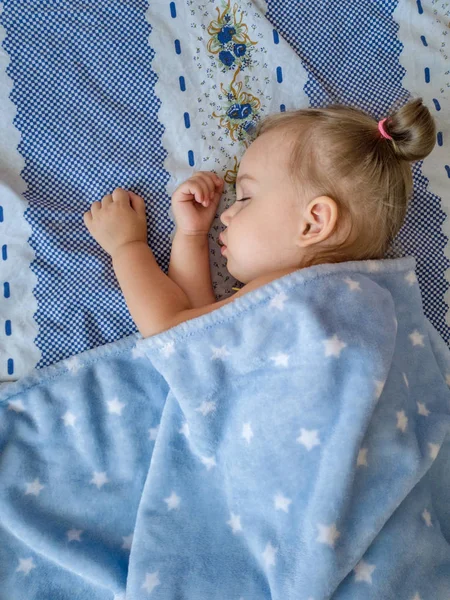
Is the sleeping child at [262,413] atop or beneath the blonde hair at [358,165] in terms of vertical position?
beneath

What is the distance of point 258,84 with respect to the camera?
1305 millimetres

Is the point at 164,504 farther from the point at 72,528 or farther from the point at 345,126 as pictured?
the point at 345,126

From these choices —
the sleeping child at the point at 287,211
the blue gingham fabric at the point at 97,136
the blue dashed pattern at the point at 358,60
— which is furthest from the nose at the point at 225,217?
the blue dashed pattern at the point at 358,60

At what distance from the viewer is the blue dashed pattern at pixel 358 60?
1.30 metres

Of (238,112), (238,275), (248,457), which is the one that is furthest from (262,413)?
(238,112)

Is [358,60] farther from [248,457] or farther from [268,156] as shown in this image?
[248,457]

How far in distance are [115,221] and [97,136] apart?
205 mm

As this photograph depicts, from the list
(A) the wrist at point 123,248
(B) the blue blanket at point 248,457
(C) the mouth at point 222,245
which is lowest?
(B) the blue blanket at point 248,457

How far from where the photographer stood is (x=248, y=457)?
99cm

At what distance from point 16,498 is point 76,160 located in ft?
2.21

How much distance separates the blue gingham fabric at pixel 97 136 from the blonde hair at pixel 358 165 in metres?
0.19

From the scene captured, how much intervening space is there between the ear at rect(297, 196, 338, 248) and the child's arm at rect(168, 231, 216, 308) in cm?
23

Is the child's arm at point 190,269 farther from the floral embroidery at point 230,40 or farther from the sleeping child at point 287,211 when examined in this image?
the floral embroidery at point 230,40

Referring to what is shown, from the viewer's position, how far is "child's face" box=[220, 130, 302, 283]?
1.09 metres
